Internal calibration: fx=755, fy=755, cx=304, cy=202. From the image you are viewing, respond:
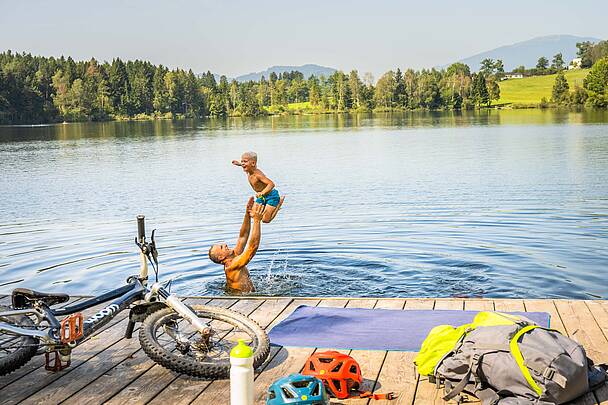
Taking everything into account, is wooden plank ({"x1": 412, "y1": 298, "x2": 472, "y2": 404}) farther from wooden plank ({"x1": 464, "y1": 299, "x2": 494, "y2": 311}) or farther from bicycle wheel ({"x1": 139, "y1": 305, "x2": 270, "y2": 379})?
wooden plank ({"x1": 464, "y1": 299, "x2": 494, "y2": 311})

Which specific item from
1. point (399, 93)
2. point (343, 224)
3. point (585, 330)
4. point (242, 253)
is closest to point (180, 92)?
point (399, 93)

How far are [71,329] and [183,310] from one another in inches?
29.5

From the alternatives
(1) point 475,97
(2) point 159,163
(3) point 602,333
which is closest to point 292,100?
(1) point 475,97

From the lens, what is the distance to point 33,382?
5.30 meters

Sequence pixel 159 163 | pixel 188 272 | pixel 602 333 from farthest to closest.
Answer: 1. pixel 159 163
2. pixel 188 272
3. pixel 602 333

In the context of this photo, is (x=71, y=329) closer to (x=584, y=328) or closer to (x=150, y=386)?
(x=150, y=386)

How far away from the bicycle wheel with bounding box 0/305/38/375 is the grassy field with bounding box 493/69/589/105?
130911 mm

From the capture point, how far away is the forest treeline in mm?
132750

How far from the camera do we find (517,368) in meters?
4.59

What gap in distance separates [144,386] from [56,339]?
668mm

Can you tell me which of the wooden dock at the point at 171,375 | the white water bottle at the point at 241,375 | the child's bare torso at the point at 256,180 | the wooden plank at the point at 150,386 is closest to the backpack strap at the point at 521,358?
the wooden dock at the point at 171,375

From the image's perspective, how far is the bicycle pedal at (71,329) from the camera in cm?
497

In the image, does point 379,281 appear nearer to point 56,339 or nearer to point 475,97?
point 56,339

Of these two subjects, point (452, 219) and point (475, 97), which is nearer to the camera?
point (452, 219)
